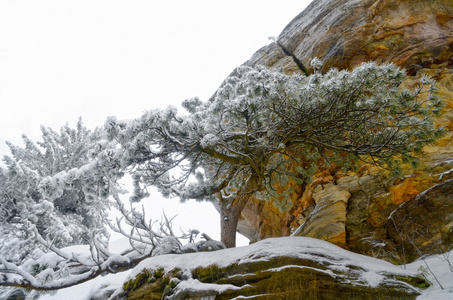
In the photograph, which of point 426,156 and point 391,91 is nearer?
point 391,91

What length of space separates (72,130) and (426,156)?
1475 centimetres

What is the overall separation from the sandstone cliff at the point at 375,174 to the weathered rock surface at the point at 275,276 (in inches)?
49.0

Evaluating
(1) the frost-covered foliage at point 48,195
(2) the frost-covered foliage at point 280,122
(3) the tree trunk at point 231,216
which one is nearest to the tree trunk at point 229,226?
(3) the tree trunk at point 231,216

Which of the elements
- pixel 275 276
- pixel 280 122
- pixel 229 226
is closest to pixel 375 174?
pixel 280 122

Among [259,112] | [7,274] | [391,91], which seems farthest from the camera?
[259,112]

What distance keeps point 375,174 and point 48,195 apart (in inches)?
345

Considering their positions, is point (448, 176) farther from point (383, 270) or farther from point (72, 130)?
point (72, 130)

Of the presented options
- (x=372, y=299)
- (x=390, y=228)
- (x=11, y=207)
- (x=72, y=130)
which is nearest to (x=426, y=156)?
(x=390, y=228)

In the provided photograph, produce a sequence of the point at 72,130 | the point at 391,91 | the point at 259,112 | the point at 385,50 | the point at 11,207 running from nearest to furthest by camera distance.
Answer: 1. the point at 391,91
2. the point at 259,112
3. the point at 385,50
4. the point at 11,207
5. the point at 72,130

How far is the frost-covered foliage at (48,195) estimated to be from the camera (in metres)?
Result: 5.07

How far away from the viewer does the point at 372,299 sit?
10.6ft

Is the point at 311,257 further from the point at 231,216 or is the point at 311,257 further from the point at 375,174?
the point at 375,174

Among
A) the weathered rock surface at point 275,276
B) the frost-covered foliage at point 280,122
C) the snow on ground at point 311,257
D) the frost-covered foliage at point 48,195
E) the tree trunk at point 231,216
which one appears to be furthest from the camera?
the tree trunk at point 231,216

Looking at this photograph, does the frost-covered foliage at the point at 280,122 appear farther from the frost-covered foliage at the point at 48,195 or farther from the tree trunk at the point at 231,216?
the frost-covered foliage at the point at 48,195
